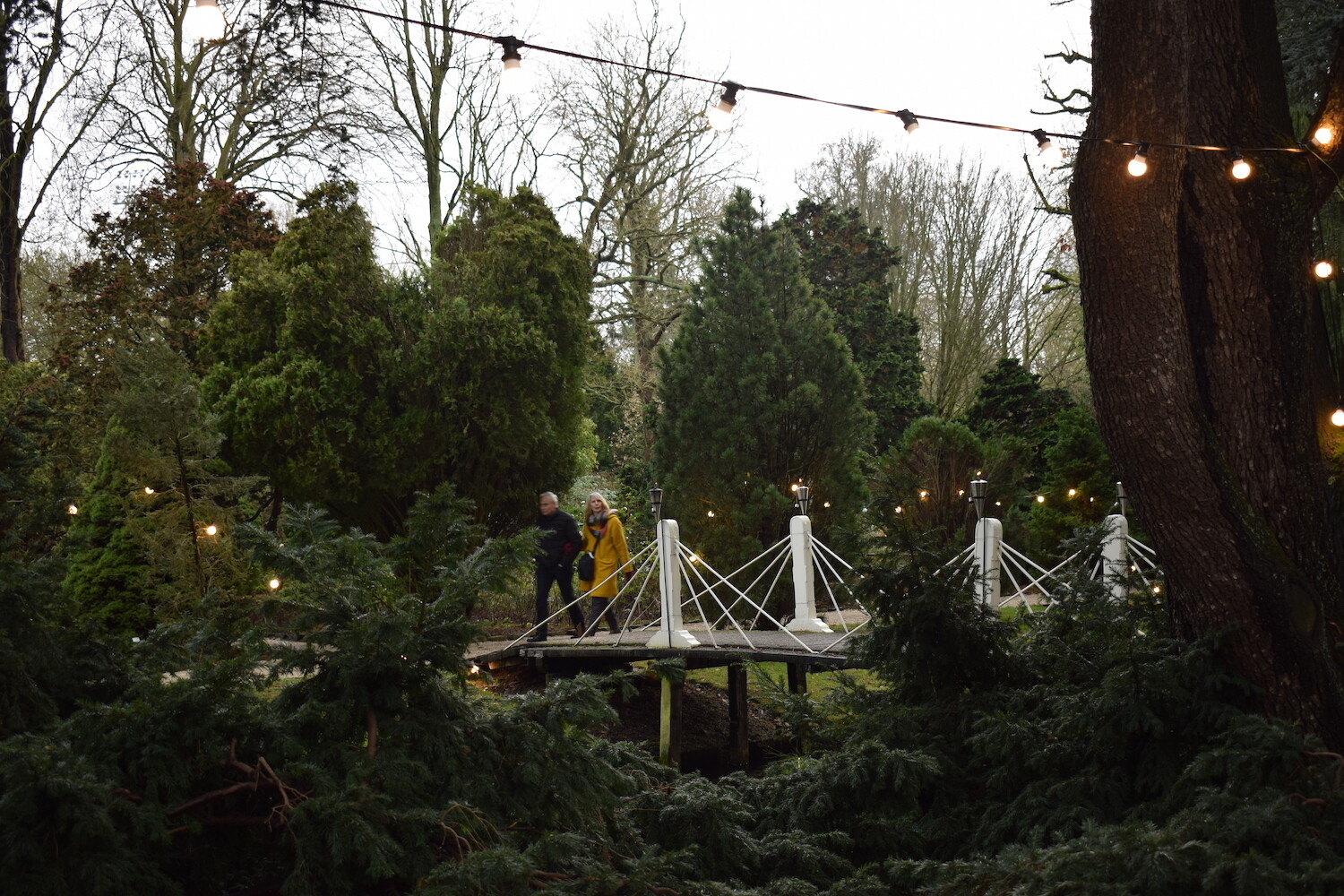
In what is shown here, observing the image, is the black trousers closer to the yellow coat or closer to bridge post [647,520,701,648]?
the yellow coat

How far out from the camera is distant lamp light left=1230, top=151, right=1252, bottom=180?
160 inches

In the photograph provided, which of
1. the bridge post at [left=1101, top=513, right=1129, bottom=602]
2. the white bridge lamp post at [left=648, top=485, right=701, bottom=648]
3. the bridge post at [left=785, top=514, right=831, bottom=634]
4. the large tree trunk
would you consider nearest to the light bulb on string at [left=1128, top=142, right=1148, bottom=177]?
the large tree trunk

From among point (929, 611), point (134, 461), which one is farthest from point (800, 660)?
point (134, 461)

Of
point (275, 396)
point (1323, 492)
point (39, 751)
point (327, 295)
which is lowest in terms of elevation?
point (39, 751)

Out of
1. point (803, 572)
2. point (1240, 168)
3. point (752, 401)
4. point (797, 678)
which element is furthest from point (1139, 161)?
point (752, 401)

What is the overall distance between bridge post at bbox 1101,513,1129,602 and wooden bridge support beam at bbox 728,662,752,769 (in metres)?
3.29

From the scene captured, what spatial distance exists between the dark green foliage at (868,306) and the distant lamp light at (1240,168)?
1526 cm

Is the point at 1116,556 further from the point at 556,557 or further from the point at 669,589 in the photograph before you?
the point at 556,557

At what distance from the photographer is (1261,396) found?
4.04 meters

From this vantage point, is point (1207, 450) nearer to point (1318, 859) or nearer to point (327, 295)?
point (1318, 859)

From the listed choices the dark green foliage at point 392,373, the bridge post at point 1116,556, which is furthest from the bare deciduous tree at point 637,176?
the bridge post at point 1116,556

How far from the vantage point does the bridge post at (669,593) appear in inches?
357

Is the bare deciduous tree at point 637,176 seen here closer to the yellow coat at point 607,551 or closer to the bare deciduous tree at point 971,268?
the bare deciduous tree at point 971,268

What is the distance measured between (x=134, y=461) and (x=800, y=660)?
5.77m
